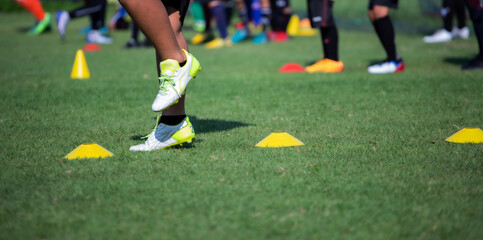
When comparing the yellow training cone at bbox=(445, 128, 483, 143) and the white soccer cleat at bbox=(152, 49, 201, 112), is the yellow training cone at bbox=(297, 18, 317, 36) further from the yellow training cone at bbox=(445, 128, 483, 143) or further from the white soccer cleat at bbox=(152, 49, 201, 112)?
the white soccer cleat at bbox=(152, 49, 201, 112)

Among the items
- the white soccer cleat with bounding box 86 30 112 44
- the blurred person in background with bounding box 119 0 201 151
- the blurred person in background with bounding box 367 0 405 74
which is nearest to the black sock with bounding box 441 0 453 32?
the blurred person in background with bounding box 367 0 405 74

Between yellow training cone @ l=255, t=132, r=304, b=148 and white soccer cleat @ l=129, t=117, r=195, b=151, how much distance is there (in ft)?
1.42

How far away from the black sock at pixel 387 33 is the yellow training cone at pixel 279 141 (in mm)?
3484

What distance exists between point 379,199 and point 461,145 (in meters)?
Result: 1.18

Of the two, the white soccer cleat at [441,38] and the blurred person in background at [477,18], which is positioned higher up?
the blurred person in background at [477,18]

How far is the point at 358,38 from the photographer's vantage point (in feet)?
36.4

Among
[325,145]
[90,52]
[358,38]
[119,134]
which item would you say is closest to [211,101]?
[119,134]

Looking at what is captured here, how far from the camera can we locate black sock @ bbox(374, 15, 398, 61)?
627cm

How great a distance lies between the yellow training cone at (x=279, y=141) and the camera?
3.21m

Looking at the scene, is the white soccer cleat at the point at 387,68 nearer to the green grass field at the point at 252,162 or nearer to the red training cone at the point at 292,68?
the green grass field at the point at 252,162

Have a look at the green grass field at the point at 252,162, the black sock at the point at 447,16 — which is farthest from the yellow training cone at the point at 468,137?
the black sock at the point at 447,16

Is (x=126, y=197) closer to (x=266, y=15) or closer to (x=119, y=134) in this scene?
(x=119, y=134)

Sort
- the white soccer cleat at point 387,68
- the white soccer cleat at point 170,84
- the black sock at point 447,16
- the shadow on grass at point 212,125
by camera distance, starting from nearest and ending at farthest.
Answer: the white soccer cleat at point 170,84, the shadow on grass at point 212,125, the white soccer cleat at point 387,68, the black sock at point 447,16

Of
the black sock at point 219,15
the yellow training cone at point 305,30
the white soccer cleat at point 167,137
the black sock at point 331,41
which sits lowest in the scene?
the yellow training cone at point 305,30
